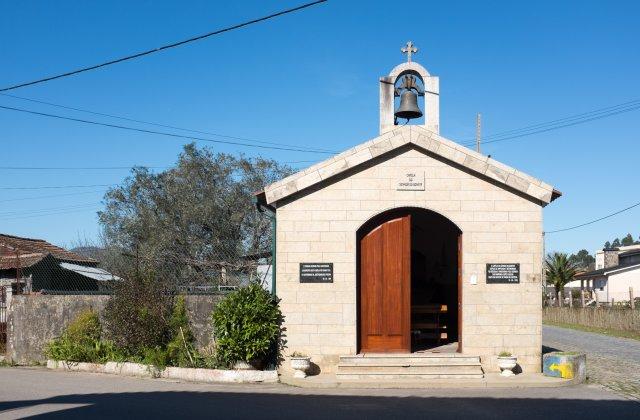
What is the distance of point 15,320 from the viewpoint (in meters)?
19.2

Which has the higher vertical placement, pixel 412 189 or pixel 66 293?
pixel 412 189

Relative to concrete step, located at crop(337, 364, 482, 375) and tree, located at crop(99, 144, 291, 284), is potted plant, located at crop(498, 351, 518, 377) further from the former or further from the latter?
tree, located at crop(99, 144, 291, 284)

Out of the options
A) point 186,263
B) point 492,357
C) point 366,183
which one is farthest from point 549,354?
point 186,263

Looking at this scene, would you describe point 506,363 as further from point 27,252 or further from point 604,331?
point 604,331

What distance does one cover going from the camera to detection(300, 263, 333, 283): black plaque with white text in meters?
15.2

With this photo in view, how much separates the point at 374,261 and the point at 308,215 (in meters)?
1.77

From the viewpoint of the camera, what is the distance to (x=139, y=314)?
16641 mm

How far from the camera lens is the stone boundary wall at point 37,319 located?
61.3ft

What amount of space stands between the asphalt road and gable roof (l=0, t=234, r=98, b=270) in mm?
12229

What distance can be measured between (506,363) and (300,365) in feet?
13.6

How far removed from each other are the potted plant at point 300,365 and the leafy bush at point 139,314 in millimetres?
3737

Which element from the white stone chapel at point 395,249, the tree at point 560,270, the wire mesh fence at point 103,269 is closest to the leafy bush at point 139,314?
the wire mesh fence at point 103,269

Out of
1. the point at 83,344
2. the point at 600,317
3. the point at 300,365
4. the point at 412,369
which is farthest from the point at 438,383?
the point at 600,317

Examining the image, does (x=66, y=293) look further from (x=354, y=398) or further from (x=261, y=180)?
(x=261, y=180)
